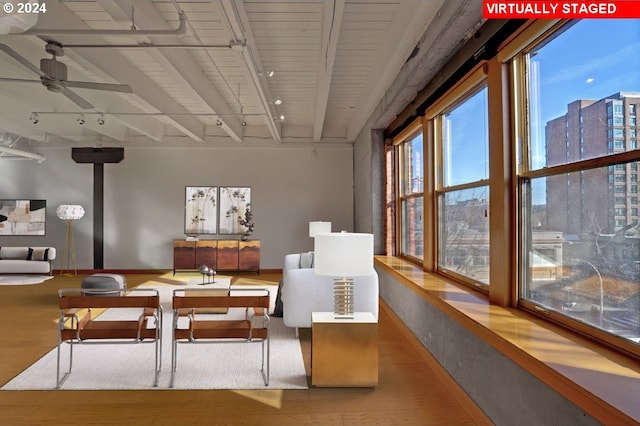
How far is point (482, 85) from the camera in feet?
11.6

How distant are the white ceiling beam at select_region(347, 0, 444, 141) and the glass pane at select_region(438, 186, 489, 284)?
161cm

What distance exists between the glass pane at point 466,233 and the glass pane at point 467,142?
0.17 m

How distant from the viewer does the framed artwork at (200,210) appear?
9742 mm

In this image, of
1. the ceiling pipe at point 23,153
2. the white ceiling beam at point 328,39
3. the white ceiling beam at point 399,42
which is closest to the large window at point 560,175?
the white ceiling beam at point 399,42

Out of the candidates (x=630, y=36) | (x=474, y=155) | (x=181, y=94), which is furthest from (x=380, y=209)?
(x=630, y=36)

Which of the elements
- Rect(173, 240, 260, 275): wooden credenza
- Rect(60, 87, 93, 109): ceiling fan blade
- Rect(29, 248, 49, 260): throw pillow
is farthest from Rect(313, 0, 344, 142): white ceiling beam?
Rect(29, 248, 49, 260): throw pillow

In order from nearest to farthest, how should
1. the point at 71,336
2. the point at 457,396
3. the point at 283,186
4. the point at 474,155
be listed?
the point at 457,396 → the point at 71,336 → the point at 474,155 → the point at 283,186

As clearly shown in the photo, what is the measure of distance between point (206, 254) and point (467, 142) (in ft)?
22.4

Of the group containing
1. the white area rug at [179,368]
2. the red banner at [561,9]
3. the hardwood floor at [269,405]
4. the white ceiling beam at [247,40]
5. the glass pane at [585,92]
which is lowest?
the hardwood floor at [269,405]

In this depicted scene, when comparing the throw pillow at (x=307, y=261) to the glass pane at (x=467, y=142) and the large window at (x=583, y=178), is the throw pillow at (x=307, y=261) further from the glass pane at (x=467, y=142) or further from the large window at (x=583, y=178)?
the large window at (x=583, y=178)

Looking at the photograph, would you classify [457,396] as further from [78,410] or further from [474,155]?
[78,410]

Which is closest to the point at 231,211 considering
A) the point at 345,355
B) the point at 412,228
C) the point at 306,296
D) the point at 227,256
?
the point at 227,256

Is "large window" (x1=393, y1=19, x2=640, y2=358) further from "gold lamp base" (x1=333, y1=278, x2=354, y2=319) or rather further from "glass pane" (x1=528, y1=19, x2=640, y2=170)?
"gold lamp base" (x1=333, y1=278, x2=354, y2=319)

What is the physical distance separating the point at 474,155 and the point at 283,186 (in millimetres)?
6471
